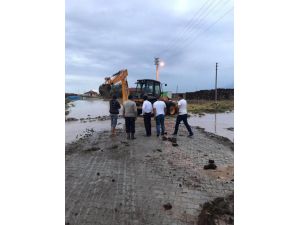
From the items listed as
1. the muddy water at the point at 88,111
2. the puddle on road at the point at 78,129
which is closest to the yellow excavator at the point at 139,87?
the puddle on road at the point at 78,129

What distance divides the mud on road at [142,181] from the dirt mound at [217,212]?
0.33 ft

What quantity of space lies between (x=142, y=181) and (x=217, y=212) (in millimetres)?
1675

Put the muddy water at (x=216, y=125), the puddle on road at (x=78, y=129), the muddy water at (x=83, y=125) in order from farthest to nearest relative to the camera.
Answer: the muddy water at (x=216, y=125) < the muddy water at (x=83, y=125) < the puddle on road at (x=78, y=129)

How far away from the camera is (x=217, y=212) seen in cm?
450

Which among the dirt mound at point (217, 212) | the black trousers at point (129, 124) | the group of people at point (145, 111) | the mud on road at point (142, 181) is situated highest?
the group of people at point (145, 111)

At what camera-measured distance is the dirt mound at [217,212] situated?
4234mm

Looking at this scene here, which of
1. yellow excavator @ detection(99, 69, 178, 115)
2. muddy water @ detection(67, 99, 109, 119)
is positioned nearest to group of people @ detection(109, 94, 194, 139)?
yellow excavator @ detection(99, 69, 178, 115)

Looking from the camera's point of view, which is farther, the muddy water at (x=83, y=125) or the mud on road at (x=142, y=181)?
the muddy water at (x=83, y=125)

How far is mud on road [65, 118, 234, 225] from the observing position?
4293 millimetres

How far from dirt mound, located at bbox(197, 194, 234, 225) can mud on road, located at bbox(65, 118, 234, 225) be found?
102 millimetres

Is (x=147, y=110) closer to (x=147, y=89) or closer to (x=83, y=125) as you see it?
(x=83, y=125)

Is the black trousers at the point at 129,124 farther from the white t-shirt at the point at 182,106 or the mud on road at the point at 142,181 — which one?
the white t-shirt at the point at 182,106
